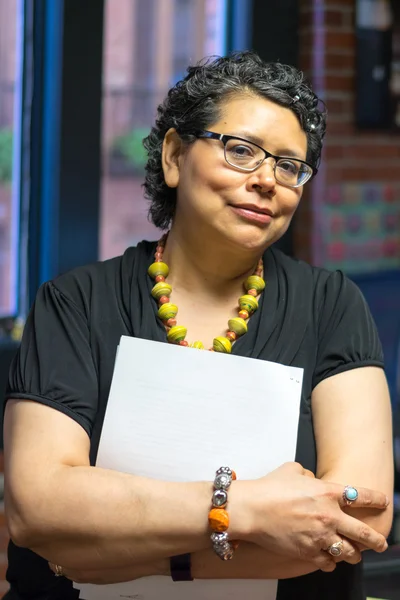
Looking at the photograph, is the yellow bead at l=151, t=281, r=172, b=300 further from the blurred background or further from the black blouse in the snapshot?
the blurred background

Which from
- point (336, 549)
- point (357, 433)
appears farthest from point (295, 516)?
point (357, 433)

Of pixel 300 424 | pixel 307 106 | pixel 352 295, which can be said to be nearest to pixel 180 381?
pixel 300 424

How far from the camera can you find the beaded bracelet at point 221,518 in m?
1.28

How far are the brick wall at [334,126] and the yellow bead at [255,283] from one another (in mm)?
2861

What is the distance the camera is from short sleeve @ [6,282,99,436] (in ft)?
4.66

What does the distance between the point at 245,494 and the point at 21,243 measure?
2.95 metres

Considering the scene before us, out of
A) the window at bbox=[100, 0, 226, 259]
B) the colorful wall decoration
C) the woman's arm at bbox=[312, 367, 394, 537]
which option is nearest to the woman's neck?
the woman's arm at bbox=[312, 367, 394, 537]

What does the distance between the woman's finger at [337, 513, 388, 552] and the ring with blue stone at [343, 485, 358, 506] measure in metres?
0.02

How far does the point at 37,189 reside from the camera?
Result: 4066 millimetres

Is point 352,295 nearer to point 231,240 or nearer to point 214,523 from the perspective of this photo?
point 231,240

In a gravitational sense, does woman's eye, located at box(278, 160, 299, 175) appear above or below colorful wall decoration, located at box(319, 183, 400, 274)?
above

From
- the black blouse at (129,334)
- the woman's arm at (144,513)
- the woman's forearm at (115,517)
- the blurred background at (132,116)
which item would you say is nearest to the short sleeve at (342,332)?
the black blouse at (129,334)

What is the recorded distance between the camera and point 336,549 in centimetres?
133

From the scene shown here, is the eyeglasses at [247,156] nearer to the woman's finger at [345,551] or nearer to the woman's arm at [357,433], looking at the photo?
the woman's arm at [357,433]
